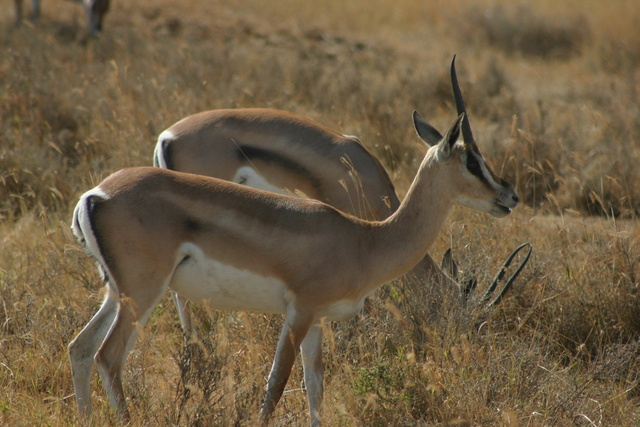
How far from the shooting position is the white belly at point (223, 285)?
3.91 m

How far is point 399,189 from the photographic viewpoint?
7082 mm

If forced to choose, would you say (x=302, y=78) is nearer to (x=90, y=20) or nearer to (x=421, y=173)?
(x=90, y=20)

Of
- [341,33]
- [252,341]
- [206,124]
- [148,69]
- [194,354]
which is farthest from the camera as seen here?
[341,33]

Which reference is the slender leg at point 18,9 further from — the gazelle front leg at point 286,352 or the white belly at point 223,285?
the gazelle front leg at point 286,352

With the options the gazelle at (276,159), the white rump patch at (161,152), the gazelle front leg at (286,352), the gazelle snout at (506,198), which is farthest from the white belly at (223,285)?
the white rump patch at (161,152)

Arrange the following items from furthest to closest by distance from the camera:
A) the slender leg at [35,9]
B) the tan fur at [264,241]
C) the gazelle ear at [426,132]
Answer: the slender leg at [35,9]
the gazelle ear at [426,132]
the tan fur at [264,241]

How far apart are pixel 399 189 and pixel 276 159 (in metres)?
1.84

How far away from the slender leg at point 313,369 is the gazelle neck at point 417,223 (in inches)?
19.1

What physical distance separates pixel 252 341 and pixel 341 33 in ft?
39.3

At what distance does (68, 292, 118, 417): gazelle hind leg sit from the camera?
398 centimetres

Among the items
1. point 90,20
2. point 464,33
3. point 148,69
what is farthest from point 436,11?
point 148,69

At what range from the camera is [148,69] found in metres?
9.81

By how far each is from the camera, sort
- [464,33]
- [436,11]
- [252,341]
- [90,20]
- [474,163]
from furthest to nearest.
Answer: [436,11]
[464,33]
[90,20]
[252,341]
[474,163]

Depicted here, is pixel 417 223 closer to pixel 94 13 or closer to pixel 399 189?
pixel 399 189
